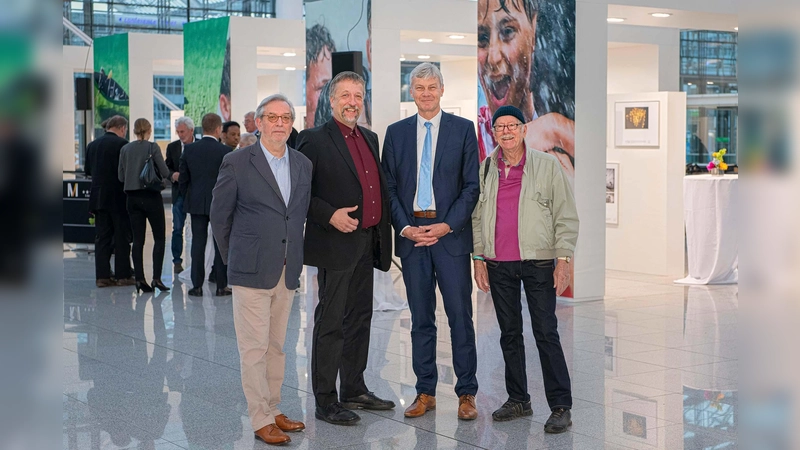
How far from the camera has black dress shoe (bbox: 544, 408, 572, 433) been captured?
4.51 m

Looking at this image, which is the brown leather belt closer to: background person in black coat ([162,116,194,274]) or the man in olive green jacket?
the man in olive green jacket

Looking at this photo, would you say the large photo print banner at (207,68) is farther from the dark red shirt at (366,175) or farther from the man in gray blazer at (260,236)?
the man in gray blazer at (260,236)

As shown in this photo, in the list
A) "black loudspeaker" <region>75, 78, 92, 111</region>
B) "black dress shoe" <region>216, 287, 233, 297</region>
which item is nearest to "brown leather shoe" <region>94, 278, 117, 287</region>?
"black dress shoe" <region>216, 287, 233, 297</region>

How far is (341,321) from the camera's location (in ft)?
15.5

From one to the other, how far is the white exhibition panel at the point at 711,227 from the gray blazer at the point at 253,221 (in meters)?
6.63

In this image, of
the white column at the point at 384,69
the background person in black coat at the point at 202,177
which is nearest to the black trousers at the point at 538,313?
the background person in black coat at the point at 202,177

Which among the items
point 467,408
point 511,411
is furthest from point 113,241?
point 511,411

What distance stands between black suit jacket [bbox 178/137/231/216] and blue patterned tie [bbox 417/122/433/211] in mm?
4793

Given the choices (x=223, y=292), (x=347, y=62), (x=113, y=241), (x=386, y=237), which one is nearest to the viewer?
(x=386, y=237)

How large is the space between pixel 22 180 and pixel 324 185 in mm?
3913

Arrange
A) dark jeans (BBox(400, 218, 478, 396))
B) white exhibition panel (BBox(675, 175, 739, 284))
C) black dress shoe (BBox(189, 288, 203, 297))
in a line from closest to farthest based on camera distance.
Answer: dark jeans (BBox(400, 218, 478, 396)) → black dress shoe (BBox(189, 288, 203, 297)) → white exhibition panel (BBox(675, 175, 739, 284))

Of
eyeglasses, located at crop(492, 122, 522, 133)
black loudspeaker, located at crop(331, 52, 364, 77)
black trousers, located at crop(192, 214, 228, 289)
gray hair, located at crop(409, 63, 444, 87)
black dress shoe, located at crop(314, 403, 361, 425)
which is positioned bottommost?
black dress shoe, located at crop(314, 403, 361, 425)

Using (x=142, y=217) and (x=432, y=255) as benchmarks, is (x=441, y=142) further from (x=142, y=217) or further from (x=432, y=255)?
(x=142, y=217)

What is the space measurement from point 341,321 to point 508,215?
3.24 ft
